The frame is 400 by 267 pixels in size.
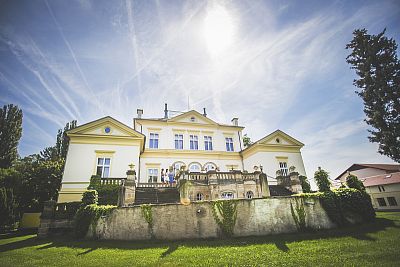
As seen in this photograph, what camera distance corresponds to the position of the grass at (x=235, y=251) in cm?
696

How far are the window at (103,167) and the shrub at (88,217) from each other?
7651 millimetres

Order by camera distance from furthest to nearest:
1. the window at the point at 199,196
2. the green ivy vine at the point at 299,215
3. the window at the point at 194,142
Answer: the window at the point at 194,142, the window at the point at 199,196, the green ivy vine at the point at 299,215

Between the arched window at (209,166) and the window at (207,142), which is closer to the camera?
the arched window at (209,166)

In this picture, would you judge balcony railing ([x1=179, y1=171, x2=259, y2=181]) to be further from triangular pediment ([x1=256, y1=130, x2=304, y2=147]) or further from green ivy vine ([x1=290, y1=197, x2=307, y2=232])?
triangular pediment ([x1=256, y1=130, x2=304, y2=147])

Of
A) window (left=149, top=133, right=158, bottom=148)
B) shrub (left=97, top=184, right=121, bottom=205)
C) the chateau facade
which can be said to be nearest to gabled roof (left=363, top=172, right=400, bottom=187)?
the chateau facade

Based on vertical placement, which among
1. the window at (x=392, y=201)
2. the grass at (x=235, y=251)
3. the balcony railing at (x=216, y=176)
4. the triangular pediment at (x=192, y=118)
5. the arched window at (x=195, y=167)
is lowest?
the grass at (x=235, y=251)

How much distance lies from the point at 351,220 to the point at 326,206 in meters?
1.81

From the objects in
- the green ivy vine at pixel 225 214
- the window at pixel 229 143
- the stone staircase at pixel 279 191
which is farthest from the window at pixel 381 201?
the green ivy vine at pixel 225 214

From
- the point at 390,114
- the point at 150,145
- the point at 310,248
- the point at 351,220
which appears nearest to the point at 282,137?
the point at 390,114

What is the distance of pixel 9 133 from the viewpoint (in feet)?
90.9

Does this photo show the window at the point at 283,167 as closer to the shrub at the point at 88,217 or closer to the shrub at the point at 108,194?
the shrub at the point at 108,194

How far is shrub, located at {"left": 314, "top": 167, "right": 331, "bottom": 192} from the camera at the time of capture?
12.7 m

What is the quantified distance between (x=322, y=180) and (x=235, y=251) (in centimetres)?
848

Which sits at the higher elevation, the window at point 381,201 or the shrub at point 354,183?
the shrub at point 354,183
